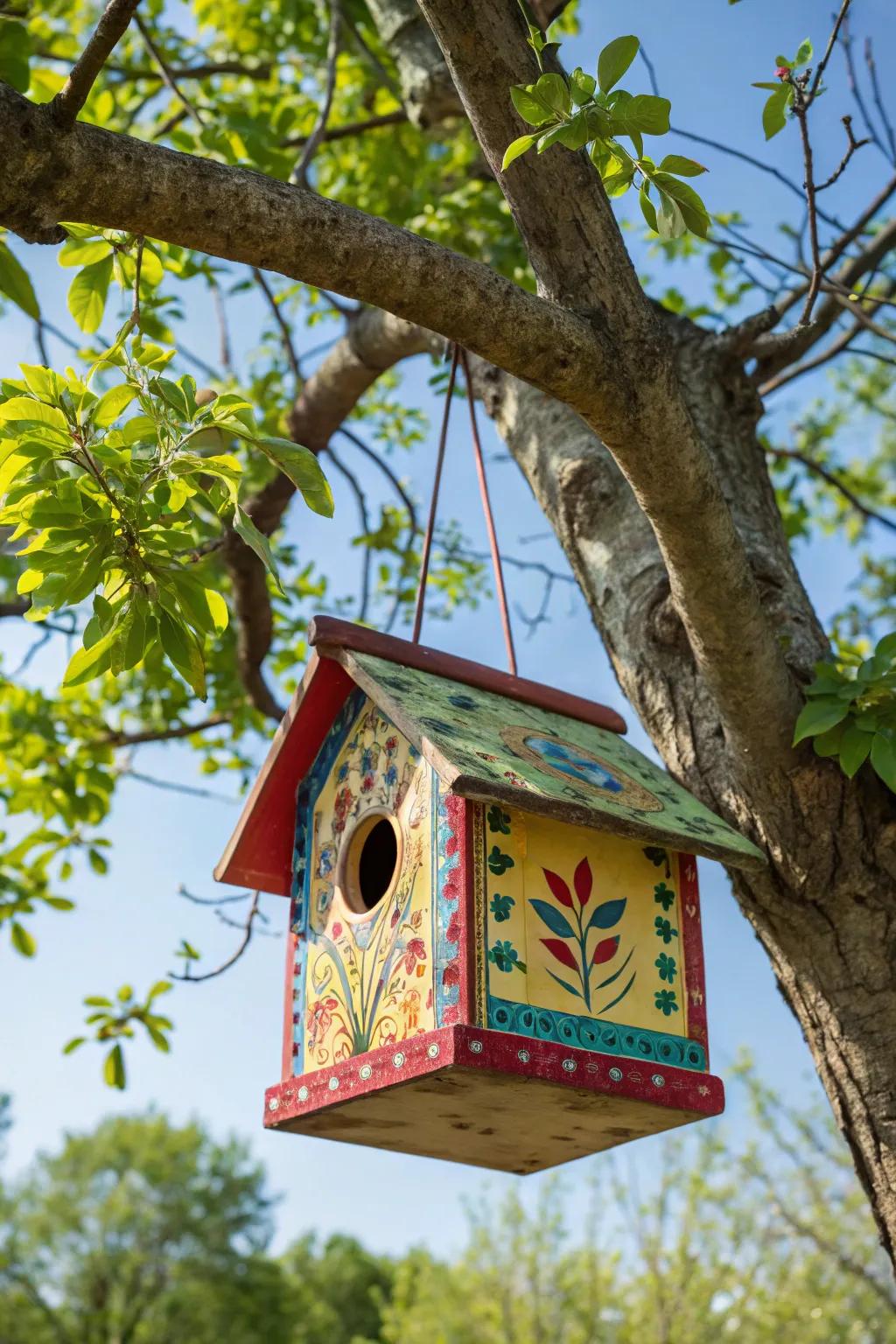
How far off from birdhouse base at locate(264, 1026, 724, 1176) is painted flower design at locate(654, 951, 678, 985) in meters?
0.18

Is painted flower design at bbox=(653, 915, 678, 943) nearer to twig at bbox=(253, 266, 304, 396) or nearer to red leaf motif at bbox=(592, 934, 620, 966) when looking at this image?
red leaf motif at bbox=(592, 934, 620, 966)

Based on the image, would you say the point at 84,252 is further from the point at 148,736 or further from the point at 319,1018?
the point at 148,736

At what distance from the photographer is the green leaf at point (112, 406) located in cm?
202

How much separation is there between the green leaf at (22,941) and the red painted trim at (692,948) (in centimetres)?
252

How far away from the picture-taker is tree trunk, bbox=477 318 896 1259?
2.48m

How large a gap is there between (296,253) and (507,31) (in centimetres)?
67

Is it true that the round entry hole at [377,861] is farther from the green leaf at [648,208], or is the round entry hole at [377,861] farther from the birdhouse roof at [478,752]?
the green leaf at [648,208]

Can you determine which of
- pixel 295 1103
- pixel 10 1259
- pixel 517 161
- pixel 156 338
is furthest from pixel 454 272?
pixel 10 1259

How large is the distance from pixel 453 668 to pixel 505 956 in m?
0.71

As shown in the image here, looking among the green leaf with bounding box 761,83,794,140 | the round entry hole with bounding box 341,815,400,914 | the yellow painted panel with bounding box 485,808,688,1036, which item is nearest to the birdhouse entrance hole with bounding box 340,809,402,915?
the round entry hole with bounding box 341,815,400,914

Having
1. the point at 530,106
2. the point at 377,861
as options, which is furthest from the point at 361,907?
the point at 530,106

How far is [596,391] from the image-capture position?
2.10 metres

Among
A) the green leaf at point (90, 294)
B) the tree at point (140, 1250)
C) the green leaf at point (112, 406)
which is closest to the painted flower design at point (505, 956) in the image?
the green leaf at point (112, 406)

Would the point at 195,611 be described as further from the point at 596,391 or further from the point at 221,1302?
the point at 221,1302
